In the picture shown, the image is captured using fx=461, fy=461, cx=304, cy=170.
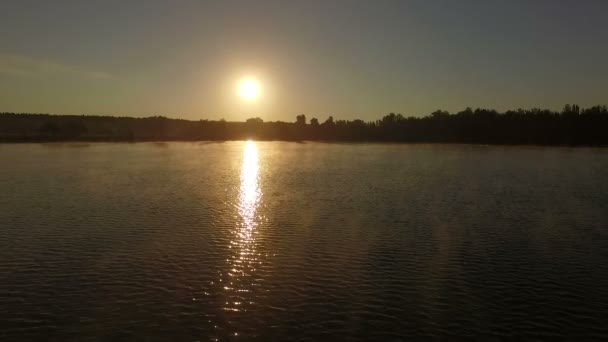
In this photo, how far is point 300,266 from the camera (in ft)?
84.0

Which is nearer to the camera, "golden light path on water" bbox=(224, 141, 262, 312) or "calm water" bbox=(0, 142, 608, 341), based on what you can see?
"calm water" bbox=(0, 142, 608, 341)

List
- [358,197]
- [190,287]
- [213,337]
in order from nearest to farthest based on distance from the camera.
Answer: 1. [213,337]
2. [190,287]
3. [358,197]

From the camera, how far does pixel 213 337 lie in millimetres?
17047

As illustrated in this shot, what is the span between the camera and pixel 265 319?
18656mm

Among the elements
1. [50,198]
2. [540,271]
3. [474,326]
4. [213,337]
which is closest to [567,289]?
[540,271]

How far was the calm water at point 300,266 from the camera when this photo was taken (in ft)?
59.8

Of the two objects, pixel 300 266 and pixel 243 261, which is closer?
pixel 300 266

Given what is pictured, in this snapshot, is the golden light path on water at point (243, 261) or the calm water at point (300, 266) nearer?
the calm water at point (300, 266)

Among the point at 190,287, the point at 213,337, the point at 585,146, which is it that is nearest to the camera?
→ the point at 213,337

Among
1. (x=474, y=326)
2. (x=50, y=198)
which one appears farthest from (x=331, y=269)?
(x=50, y=198)

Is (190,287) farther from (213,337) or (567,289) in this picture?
(567,289)

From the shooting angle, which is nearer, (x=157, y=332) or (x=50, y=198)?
(x=157, y=332)

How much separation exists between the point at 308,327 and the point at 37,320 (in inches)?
422

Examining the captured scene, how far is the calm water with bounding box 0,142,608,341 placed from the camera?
18.2m
